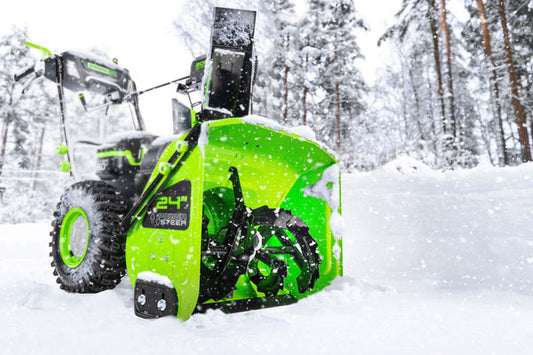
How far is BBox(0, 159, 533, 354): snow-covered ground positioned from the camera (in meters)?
1.89

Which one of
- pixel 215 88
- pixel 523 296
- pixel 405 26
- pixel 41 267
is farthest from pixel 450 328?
pixel 405 26

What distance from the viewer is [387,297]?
114 inches

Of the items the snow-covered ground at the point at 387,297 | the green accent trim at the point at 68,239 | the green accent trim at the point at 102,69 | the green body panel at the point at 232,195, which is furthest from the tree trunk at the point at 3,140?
the green body panel at the point at 232,195

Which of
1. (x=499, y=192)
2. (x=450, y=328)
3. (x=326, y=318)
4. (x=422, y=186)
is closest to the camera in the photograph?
(x=450, y=328)

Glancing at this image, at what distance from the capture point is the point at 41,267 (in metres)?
4.15

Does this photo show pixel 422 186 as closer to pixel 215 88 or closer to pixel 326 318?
pixel 326 318

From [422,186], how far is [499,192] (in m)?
0.68

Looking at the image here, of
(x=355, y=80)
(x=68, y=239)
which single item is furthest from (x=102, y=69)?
(x=355, y=80)

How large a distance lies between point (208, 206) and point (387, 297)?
152 cm

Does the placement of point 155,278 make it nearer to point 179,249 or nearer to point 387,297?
point 179,249

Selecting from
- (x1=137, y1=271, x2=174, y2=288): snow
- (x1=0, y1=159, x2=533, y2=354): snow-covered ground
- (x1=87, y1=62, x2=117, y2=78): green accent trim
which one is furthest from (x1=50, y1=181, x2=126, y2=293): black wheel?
(x1=87, y1=62, x2=117, y2=78): green accent trim

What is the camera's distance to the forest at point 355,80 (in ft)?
46.8

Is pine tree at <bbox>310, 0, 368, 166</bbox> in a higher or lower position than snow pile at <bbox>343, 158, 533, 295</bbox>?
higher

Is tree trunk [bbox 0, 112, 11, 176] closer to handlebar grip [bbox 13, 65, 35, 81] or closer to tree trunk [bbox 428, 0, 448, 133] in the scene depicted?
handlebar grip [bbox 13, 65, 35, 81]
